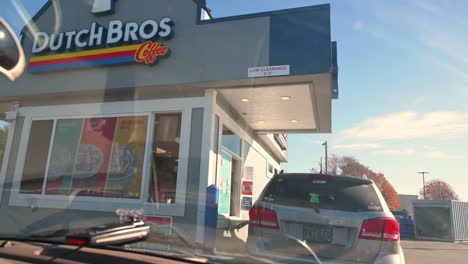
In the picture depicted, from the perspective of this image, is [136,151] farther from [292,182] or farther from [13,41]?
[13,41]

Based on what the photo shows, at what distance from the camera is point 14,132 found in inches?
377

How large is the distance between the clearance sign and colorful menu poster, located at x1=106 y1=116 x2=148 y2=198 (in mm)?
1543

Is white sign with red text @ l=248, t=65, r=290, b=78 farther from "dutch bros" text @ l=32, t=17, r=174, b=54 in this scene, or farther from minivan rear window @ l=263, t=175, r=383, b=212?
minivan rear window @ l=263, t=175, r=383, b=212

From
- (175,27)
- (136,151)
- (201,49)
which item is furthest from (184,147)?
(175,27)

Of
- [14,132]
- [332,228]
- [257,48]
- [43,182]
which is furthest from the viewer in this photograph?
[14,132]

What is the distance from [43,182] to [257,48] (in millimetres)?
6389

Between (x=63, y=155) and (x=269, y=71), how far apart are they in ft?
19.1

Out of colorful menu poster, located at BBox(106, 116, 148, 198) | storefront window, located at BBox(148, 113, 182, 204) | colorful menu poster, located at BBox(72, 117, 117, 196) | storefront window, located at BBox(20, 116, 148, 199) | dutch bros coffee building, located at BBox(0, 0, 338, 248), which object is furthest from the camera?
colorful menu poster, located at BBox(72, 117, 117, 196)

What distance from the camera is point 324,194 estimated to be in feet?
14.5

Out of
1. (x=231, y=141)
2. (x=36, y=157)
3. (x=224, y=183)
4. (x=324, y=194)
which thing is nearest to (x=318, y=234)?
(x=324, y=194)

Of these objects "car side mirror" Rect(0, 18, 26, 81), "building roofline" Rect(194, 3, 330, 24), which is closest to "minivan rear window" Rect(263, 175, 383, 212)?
"car side mirror" Rect(0, 18, 26, 81)

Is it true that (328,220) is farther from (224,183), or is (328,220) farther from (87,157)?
(87,157)

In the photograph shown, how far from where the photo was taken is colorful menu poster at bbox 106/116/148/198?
8180 millimetres

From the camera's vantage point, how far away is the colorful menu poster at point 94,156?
27.7ft
